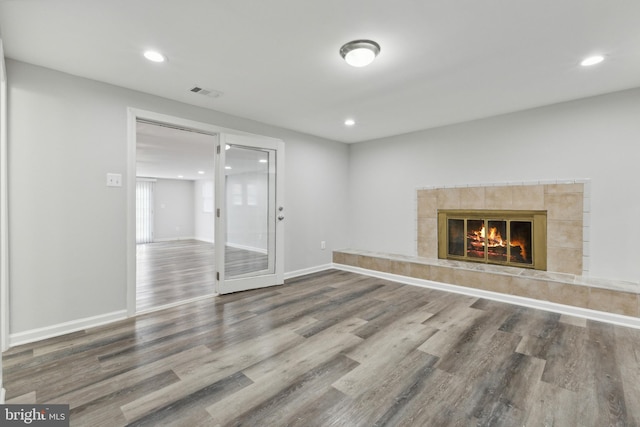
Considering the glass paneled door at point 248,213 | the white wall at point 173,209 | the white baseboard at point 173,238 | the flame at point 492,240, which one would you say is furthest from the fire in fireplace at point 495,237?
the white wall at point 173,209

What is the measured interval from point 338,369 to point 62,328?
96.9 inches

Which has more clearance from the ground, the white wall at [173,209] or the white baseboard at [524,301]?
the white wall at [173,209]

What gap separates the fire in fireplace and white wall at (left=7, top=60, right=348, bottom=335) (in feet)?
13.3

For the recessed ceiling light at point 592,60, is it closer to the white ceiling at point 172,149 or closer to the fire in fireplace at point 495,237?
the fire in fireplace at point 495,237

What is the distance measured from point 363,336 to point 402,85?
2.41 meters

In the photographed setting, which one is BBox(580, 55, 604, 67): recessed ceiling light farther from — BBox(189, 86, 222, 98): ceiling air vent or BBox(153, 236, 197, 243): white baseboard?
BBox(153, 236, 197, 243): white baseboard

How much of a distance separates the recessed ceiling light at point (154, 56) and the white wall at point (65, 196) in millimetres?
798

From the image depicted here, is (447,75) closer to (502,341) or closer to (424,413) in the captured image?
(502,341)

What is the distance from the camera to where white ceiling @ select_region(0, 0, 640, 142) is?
1780 mm

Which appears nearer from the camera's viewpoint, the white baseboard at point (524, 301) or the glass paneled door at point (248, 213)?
the white baseboard at point (524, 301)

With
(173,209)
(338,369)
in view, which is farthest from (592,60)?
(173,209)

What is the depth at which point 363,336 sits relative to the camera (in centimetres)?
251

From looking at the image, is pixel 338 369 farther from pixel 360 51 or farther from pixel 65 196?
pixel 65 196

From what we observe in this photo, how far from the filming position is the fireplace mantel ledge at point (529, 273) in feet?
9.57
